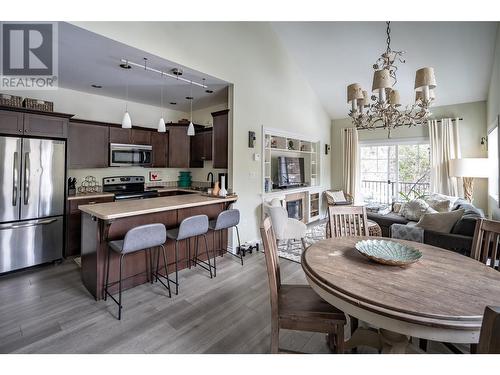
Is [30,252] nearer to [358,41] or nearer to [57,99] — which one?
[57,99]

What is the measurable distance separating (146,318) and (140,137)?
3602mm

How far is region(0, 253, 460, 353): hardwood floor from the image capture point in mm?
1860

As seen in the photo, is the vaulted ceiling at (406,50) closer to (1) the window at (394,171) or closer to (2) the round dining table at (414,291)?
(1) the window at (394,171)

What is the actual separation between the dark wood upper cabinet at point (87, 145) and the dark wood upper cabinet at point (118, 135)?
7cm

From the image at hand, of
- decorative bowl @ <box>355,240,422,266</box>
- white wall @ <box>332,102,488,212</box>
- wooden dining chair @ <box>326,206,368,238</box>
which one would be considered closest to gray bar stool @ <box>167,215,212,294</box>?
wooden dining chair @ <box>326,206,368,238</box>

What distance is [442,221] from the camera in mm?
2959

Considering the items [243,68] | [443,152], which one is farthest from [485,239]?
[443,152]

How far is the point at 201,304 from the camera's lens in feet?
8.01

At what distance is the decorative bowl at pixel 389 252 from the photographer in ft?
5.06

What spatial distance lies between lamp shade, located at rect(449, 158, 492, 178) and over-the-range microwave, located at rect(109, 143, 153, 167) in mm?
5802

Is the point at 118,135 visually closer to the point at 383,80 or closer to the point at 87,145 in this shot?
the point at 87,145

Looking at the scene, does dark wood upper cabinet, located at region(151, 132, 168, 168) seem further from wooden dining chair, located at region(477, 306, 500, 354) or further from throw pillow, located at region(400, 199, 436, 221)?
wooden dining chair, located at region(477, 306, 500, 354)

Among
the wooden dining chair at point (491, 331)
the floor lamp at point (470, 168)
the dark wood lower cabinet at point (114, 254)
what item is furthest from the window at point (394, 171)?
the wooden dining chair at point (491, 331)
